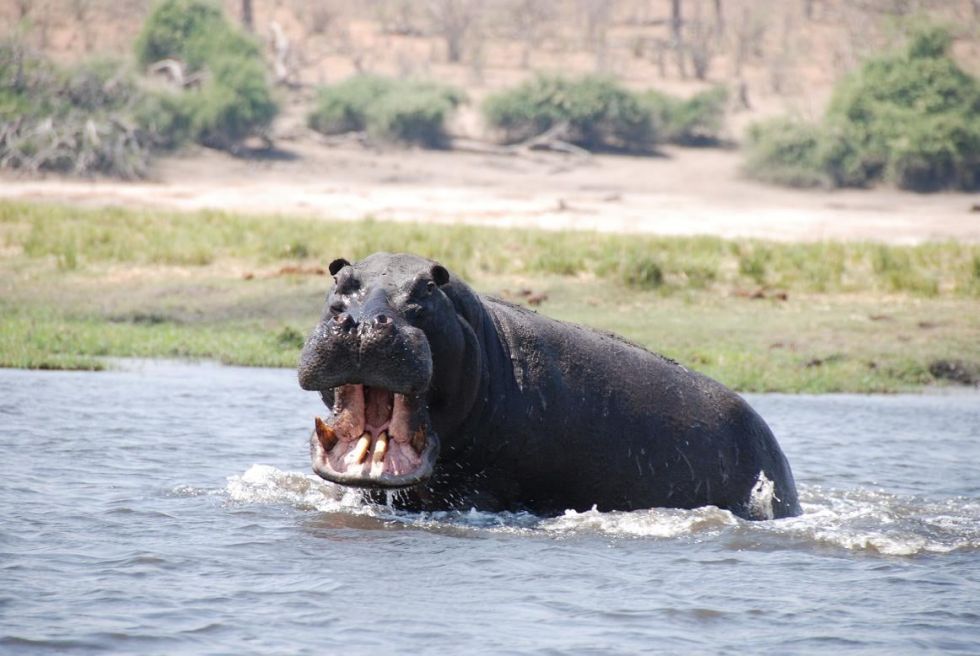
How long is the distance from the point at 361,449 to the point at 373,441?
87mm

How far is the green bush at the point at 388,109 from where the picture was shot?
28.1 metres

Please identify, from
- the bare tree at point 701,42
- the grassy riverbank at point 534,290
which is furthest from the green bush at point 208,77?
the bare tree at point 701,42

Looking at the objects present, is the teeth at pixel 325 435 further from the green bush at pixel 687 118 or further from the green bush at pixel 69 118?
the green bush at pixel 687 118

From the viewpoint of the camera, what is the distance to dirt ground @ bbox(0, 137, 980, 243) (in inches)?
870

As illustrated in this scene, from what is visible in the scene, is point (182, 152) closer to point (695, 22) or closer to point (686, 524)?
point (695, 22)

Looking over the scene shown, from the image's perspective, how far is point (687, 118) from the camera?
29.8m

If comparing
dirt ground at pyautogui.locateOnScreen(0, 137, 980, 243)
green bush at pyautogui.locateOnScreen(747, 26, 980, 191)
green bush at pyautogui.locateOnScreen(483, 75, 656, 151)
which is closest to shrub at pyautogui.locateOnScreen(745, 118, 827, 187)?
green bush at pyautogui.locateOnScreen(747, 26, 980, 191)

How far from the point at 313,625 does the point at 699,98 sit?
25.9 metres

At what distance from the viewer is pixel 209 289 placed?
604 inches

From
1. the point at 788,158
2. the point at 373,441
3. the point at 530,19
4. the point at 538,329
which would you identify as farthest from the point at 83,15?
the point at 373,441

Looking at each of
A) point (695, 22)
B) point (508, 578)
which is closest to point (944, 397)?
point (508, 578)

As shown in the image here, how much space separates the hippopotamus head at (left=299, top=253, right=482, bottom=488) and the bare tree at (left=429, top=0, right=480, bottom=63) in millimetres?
29940

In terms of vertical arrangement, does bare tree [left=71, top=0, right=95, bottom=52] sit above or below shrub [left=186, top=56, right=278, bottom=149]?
above

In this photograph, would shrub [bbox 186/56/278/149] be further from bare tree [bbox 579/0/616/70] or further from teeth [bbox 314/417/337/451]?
teeth [bbox 314/417/337/451]
